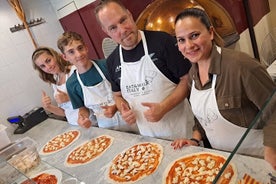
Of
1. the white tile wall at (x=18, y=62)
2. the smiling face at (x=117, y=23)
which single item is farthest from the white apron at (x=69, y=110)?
the white tile wall at (x=18, y=62)

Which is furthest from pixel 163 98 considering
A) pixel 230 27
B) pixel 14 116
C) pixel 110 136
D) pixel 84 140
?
pixel 14 116

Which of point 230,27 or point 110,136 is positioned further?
point 230,27

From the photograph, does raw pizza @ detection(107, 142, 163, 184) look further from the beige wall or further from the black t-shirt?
the beige wall

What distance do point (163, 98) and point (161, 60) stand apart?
0.86 ft

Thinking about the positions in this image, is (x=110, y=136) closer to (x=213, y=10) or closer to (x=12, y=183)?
(x=12, y=183)

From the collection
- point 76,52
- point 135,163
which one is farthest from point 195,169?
point 76,52

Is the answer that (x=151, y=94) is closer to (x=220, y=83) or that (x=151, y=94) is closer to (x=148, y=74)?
(x=148, y=74)

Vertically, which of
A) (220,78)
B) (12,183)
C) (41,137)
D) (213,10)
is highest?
(213,10)

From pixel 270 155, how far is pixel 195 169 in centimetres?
54

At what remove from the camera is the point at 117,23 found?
150 centimetres

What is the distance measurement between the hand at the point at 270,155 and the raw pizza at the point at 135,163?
74 centimetres

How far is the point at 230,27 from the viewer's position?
85.4 inches

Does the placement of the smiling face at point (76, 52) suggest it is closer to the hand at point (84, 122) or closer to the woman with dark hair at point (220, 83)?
the hand at point (84, 122)

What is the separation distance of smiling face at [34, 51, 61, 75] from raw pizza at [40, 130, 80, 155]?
63cm
